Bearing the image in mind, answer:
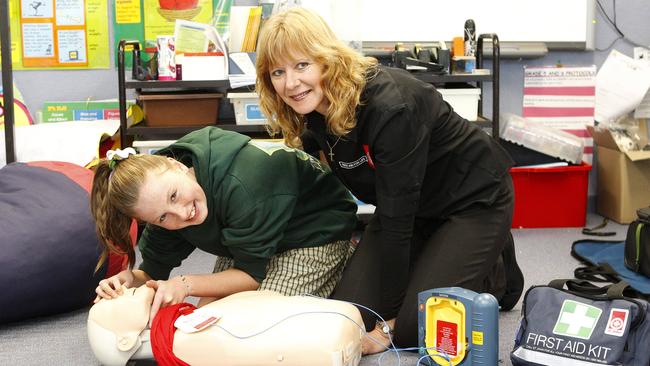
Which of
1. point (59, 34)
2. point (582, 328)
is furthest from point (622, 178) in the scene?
point (59, 34)

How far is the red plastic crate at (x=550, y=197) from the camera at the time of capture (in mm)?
3416

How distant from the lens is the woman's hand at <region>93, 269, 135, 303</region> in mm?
1850

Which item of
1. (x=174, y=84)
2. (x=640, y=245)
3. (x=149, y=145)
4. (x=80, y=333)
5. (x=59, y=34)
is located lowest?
(x=80, y=333)

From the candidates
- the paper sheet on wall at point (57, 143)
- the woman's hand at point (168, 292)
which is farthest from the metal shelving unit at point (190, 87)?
the woman's hand at point (168, 292)

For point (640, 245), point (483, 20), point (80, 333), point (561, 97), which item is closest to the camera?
point (80, 333)

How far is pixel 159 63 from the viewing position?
3.09m

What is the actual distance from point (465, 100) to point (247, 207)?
155 centimetres

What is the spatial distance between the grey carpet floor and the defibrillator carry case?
168mm

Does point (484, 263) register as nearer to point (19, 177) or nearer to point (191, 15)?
point (19, 177)

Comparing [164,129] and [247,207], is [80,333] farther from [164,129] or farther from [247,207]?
[164,129]

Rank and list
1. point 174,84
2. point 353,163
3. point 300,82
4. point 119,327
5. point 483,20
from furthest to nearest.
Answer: point 483,20, point 174,84, point 353,163, point 300,82, point 119,327

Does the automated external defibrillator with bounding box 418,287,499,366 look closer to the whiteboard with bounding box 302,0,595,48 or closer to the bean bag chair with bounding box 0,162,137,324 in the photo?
the bean bag chair with bounding box 0,162,137,324

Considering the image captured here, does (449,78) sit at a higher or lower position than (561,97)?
higher

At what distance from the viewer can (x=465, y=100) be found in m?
3.23
